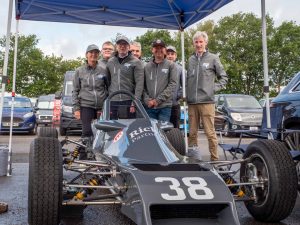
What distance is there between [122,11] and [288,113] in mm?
3387

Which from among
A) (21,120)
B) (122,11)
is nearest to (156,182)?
(122,11)

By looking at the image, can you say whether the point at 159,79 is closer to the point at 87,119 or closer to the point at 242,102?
the point at 87,119

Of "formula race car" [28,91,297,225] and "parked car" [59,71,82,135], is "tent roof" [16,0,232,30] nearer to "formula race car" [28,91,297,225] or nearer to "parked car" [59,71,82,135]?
"formula race car" [28,91,297,225]

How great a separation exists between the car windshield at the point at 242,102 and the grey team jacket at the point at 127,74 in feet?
35.4

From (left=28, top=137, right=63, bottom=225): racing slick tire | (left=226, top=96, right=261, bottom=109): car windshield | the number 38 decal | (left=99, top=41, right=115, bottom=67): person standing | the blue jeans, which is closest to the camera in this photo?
the number 38 decal

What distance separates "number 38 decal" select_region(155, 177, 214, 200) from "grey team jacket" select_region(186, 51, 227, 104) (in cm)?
344

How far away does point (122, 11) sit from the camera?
7.73 metres

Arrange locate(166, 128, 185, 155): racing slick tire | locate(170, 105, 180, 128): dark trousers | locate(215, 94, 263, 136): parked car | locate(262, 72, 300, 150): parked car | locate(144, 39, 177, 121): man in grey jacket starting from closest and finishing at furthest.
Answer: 1. locate(262, 72, 300, 150): parked car
2. locate(166, 128, 185, 155): racing slick tire
3. locate(144, 39, 177, 121): man in grey jacket
4. locate(170, 105, 180, 128): dark trousers
5. locate(215, 94, 263, 136): parked car

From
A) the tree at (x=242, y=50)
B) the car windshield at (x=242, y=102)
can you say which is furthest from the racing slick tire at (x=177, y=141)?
the tree at (x=242, y=50)

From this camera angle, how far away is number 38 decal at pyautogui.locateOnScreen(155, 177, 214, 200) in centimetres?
323

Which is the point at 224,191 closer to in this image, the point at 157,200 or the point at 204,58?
the point at 157,200

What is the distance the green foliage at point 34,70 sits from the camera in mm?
54375

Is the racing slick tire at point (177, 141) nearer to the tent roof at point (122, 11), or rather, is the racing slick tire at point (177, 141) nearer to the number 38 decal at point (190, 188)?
the tent roof at point (122, 11)

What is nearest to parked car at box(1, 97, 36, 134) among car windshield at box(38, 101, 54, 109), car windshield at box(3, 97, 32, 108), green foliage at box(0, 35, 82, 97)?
car windshield at box(3, 97, 32, 108)
